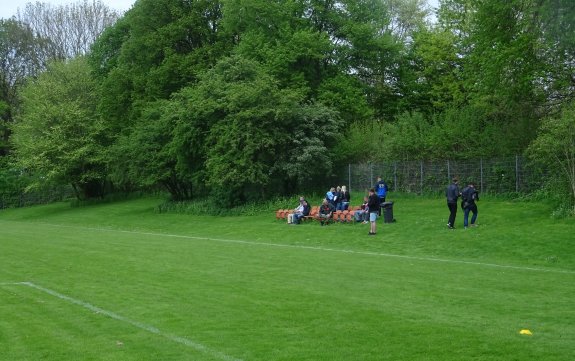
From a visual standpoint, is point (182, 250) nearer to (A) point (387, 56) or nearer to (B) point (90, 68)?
(A) point (387, 56)

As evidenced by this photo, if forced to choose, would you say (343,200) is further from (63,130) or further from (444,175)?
(63,130)

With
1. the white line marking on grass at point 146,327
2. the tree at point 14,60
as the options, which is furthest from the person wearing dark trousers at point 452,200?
the tree at point 14,60

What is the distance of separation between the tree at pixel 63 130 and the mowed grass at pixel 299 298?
106 ft

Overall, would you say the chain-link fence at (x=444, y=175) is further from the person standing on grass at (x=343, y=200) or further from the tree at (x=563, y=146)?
the person standing on grass at (x=343, y=200)

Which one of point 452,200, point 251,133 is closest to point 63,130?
point 251,133

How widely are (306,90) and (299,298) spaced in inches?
1316

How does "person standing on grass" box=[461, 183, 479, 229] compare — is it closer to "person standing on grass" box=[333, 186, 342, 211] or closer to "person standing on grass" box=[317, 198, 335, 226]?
"person standing on grass" box=[317, 198, 335, 226]

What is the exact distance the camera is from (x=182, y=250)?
22047 millimetres

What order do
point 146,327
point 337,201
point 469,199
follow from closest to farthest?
point 146,327 < point 469,199 < point 337,201

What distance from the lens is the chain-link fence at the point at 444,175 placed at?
1259 inches

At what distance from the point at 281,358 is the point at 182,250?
579 inches

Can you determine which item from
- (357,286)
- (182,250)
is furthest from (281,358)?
(182,250)

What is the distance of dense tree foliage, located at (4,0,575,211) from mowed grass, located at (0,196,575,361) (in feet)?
36.2

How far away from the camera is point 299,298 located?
11.9 metres
